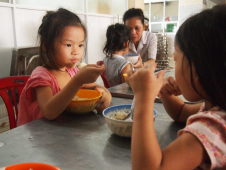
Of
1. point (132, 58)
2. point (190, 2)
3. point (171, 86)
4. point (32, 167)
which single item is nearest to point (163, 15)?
point (190, 2)

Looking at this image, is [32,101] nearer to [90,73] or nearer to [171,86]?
[90,73]

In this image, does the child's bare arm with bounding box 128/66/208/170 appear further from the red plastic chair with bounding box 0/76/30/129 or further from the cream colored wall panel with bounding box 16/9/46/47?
the cream colored wall panel with bounding box 16/9/46/47

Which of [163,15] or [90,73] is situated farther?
[163,15]

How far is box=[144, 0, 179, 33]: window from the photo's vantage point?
8663mm

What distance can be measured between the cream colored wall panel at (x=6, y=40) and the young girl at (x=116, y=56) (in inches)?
41.1

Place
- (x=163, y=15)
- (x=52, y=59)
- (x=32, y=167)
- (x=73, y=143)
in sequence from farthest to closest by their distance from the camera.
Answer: (x=163, y=15)
(x=52, y=59)
(x=73, y=143)
(x=32, y=167)

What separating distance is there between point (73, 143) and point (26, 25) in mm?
2046

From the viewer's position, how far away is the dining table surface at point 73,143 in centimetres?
62

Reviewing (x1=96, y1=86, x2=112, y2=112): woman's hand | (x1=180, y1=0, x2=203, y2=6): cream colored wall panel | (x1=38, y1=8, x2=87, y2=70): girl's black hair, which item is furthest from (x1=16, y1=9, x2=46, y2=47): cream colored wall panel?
(x1=180, y1=0, x2=203, y2=6): cream colored wall panel

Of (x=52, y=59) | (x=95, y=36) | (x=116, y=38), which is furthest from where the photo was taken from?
(x=95, y=36)

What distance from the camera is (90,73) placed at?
889mm

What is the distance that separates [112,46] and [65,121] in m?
1.69

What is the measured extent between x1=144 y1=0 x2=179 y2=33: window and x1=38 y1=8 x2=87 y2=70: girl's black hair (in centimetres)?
778

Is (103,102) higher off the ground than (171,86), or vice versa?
(171,86)
